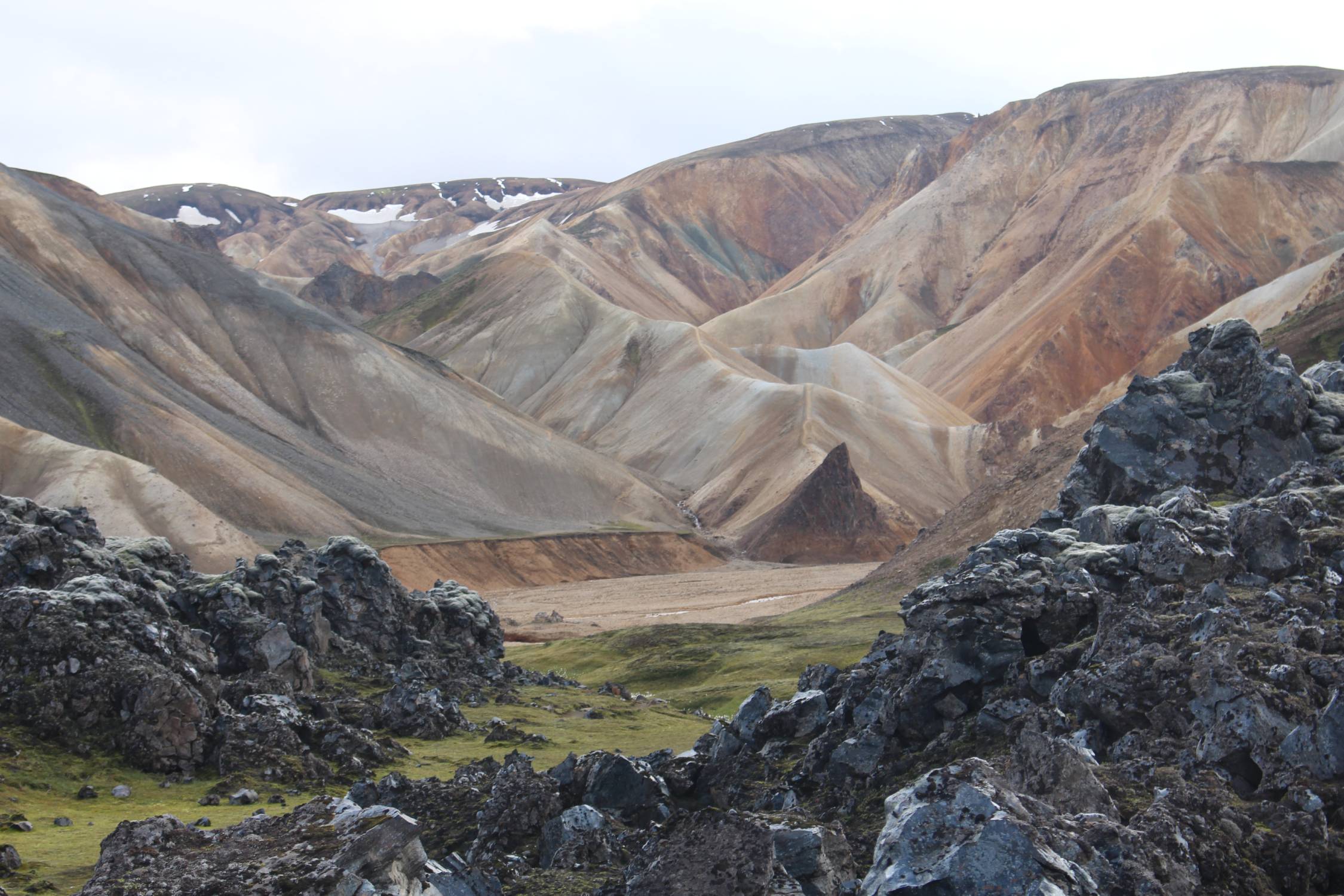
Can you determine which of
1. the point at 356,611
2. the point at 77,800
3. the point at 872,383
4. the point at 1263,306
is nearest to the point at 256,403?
the point at 872,383

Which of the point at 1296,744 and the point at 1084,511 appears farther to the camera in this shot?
the point at 1084,511

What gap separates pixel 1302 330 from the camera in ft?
257

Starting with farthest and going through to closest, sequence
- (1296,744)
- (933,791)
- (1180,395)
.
Answer: (1180,395), (1296,744), (933,791)

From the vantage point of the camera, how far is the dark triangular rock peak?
123m

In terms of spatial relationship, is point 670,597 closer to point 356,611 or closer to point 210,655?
point 356,611

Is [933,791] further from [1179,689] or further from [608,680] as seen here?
[608,680]

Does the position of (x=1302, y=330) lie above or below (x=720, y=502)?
above

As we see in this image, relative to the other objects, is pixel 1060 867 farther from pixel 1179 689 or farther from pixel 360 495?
pixel 360 495

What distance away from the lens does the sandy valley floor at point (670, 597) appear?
80.9 metres

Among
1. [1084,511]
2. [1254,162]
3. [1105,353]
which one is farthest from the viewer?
[1254,162]

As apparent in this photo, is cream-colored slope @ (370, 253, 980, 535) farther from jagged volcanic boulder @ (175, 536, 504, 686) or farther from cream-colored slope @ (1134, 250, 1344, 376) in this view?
jagged volcanic boulder @ (175, 536, 504, 686)

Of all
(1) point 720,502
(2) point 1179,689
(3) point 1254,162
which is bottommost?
(1) point 720,502

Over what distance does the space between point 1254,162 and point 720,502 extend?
10990cm

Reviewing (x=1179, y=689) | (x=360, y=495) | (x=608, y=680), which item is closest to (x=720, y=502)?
(x=360, y=495)
